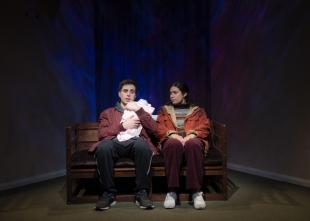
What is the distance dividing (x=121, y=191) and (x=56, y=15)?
92.0 inches

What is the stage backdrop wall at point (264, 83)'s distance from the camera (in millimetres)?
4250

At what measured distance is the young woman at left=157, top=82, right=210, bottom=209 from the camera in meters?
3.53

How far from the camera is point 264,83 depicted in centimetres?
469

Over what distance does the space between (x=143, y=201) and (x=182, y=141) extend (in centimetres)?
67

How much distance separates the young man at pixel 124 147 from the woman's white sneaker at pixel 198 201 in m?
0.39

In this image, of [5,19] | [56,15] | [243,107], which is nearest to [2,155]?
[5,19]

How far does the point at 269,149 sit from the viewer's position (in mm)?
4664

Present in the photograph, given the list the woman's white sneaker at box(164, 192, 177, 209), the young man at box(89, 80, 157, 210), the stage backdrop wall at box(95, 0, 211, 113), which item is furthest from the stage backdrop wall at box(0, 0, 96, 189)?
the woman's white sneaker at box(164, 192, 177, 209)

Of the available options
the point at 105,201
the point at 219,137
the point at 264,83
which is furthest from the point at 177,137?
the point at 264,83

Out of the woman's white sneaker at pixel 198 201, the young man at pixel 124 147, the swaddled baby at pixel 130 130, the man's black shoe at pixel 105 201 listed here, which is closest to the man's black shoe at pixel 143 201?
the young man at pixel 124 147

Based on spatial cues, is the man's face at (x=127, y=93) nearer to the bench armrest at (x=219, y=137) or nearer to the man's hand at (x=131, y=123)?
the man's hand at (x=131, y=123)

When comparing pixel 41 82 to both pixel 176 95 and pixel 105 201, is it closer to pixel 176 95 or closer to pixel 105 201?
pixel 176 95

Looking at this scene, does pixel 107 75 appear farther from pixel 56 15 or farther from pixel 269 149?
pixel 269 149

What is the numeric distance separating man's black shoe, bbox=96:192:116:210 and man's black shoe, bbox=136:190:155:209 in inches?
9.4
